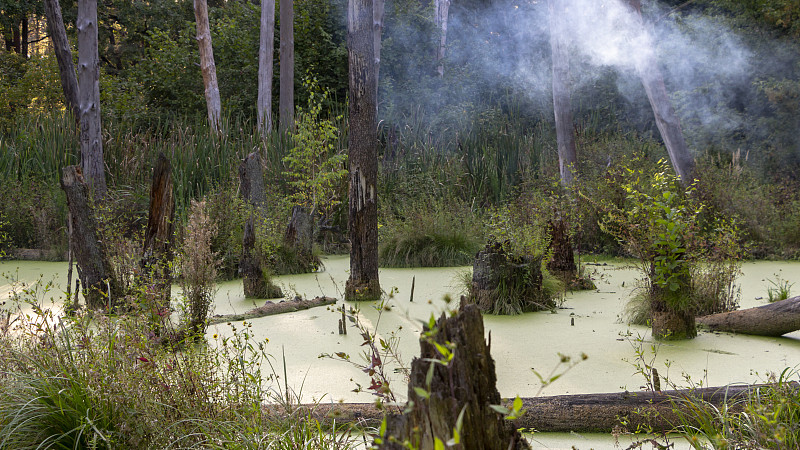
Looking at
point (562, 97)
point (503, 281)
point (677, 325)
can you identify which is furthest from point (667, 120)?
point (677, 325)

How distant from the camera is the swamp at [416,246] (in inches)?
107

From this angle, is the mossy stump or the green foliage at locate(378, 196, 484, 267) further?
the green foliage at locate(378, 196, 484, 267)

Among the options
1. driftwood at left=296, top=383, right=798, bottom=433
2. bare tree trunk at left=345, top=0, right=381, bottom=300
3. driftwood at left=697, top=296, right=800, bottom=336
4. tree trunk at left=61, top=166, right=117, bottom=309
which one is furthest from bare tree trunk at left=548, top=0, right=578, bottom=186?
driftwood at left=296, top=383, right=798, bottom=433

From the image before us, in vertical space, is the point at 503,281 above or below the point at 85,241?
below

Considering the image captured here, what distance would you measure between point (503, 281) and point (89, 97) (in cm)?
588

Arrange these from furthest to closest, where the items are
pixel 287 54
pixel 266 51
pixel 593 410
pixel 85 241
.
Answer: pixel 266 51 → pixel 287 54 → pixel 85 241 → pixel 593 410

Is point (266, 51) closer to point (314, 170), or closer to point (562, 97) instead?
point (314, 170)

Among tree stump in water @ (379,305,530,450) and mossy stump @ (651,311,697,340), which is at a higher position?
tree stump in water @ (379,305,530,450)

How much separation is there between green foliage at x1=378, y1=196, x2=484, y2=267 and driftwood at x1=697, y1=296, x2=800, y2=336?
12.1ft

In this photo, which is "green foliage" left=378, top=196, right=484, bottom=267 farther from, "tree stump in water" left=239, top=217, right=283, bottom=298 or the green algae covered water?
"tree stump in water" left=239, top=217, right=283, bottom=298

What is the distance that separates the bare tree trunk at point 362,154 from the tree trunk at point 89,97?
4.03m

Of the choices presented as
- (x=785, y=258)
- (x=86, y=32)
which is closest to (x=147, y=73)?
(x=86, y=32)

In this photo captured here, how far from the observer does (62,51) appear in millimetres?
9461

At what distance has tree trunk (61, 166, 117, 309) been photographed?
5.33m
